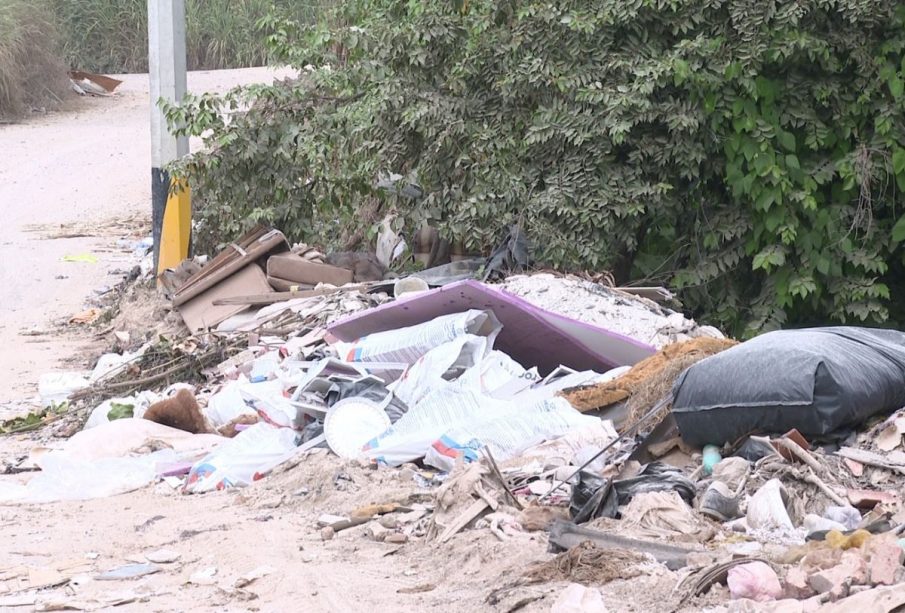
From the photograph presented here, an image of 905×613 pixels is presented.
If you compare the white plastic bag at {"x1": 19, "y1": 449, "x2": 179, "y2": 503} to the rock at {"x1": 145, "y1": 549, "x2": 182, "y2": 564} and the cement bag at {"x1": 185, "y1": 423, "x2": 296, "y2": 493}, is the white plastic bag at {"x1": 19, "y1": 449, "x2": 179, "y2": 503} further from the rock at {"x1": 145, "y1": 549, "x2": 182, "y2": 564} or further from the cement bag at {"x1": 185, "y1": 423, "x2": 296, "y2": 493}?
the rock at {"x1": 145, "y1": 549, "x2": 182, "y2": 564}

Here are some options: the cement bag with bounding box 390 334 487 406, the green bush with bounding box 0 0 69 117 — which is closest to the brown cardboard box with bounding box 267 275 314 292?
the cement bag with bounding box 390 334 487 406

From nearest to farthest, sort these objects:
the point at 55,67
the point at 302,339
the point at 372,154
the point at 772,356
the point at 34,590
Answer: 1. the point at 34,590
2. the point at 772,356
3. the point at 302,339
4. the point at 372,154
5. the point at 55,67

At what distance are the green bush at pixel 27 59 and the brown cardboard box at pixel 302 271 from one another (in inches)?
551

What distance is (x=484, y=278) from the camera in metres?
8.42

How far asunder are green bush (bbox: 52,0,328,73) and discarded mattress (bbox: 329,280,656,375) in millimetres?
19936

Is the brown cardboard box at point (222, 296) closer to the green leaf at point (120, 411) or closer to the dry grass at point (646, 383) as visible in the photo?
the green leaf at point (120, 411)

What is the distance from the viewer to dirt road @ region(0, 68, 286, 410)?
1035cm

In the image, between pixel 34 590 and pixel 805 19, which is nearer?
pixel 34 590

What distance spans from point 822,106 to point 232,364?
4447 mm

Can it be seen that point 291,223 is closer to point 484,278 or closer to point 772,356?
point 484,278

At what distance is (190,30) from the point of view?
2634 centimetres

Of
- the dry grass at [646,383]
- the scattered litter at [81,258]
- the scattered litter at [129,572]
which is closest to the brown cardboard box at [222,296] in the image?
the dry grass at [646,383]

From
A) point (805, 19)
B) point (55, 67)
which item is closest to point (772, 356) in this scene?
point (805, 19)

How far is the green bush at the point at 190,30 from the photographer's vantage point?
26.2 meters
